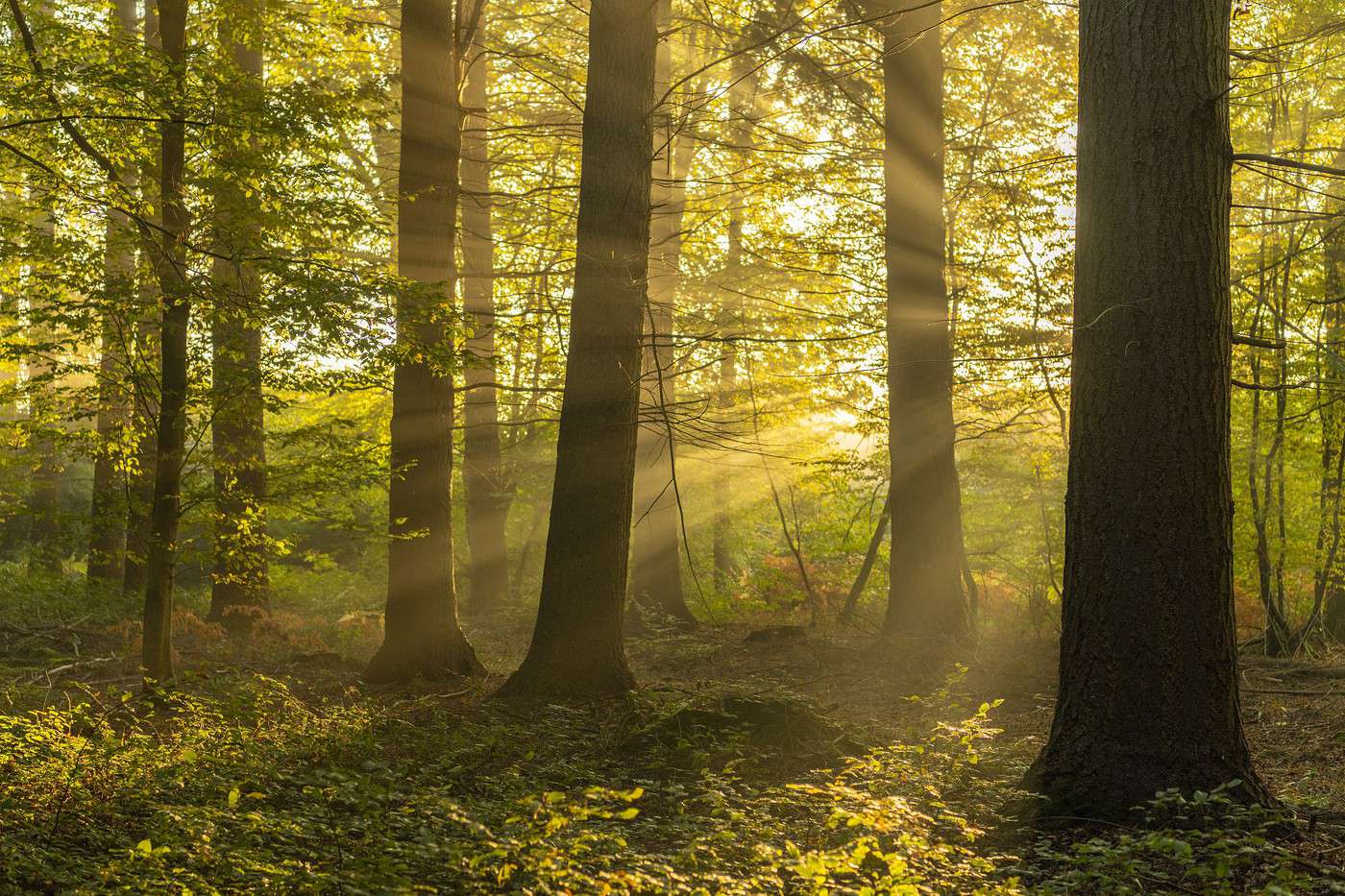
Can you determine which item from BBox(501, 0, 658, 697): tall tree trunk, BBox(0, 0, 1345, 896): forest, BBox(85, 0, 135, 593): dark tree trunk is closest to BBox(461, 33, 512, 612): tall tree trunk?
BBox(0, 0, 1345, 896): forest

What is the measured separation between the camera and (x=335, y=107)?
283 inches

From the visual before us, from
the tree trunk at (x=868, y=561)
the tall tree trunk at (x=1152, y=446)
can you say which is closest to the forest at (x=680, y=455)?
the tall tree trunk at (x=1152, y=446)

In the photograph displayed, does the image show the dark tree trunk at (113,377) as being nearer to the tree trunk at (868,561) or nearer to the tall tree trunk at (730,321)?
the tall tree trunk at (730,321)

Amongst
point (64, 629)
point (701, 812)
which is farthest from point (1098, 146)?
point (64, 629)

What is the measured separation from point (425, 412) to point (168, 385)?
2.63 meters

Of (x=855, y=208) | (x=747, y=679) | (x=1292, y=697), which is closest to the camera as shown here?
(x=1292, y=697)

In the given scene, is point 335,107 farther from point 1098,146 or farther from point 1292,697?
point 1292,697

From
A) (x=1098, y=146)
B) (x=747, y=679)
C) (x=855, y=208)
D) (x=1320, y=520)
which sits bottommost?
(x=747, y=679)

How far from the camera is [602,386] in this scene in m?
8.20

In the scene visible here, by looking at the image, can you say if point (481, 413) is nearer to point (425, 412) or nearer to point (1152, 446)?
point (425, 412)

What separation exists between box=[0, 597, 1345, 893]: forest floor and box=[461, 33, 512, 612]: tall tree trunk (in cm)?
652

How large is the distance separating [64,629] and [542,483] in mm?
9068

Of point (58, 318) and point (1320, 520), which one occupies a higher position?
point (58, 318)

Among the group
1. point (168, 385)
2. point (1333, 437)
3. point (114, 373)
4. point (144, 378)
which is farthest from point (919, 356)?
point (114, 373)
